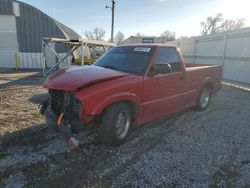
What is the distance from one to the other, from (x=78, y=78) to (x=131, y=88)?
1.00 meters

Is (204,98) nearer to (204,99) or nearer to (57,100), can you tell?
(204,99)

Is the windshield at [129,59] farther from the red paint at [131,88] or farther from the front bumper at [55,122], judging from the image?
the front bumper at [55,122]

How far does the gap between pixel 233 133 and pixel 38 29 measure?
1871 cm

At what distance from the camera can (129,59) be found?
196 inches

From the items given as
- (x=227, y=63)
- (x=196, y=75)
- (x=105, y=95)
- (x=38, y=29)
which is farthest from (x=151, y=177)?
(x=38, y=29)

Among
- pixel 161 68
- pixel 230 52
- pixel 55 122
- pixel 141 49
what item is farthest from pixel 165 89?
pixel 230 52

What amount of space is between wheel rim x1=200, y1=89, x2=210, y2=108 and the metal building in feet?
51.5

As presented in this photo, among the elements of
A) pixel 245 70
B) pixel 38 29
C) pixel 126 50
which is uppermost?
pixel 38 29

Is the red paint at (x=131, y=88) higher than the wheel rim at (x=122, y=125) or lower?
higher

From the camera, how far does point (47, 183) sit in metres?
3.13

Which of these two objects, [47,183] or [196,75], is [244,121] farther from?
[47,183]

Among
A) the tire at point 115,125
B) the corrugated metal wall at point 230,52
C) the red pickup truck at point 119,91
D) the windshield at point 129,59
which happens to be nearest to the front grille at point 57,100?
the red pickup truck at point 119,91

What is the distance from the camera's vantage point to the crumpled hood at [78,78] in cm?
376

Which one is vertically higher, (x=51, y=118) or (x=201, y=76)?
(x=201, y=76)
